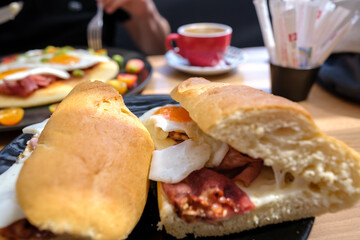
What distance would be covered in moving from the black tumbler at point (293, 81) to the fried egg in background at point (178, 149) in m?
0.99

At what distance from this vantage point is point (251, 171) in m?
1.12

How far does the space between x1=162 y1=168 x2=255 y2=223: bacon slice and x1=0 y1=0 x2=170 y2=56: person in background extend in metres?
2.76

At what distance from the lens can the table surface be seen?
110 cm

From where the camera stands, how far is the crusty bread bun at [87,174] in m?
0.82

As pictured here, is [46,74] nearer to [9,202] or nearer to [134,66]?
[134,66]

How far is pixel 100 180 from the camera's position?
3.04ft

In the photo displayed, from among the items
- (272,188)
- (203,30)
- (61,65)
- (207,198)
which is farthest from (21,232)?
(203,30)

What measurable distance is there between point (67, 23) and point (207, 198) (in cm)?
318

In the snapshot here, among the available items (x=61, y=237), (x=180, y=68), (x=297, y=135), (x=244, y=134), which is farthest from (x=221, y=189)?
(x=180, y=68)

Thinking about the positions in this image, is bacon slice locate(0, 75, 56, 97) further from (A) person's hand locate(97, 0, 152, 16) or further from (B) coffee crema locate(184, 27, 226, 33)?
(A) person's hand locate(97, 0, 152, 16)

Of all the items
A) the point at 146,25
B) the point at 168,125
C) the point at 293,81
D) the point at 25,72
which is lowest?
the point at 146,25

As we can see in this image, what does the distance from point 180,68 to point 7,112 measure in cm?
134

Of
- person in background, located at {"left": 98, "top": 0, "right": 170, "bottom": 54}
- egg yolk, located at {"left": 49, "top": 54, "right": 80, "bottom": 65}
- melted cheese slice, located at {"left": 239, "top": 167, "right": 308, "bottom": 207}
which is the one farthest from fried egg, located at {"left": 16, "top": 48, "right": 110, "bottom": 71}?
melted cheese slice, located at {"left": 239, "top": 167, "right": 308, "bottom": 207}

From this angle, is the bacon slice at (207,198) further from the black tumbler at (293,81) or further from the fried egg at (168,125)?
the black tumbler at (293,81)
